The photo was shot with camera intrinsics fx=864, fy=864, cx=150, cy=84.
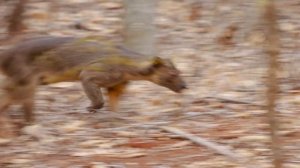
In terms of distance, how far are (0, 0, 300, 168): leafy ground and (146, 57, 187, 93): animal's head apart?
0.19 metres

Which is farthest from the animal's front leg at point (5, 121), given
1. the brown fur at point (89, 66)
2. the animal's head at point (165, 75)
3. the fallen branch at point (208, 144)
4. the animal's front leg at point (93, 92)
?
the animal's head at point (165, 75)

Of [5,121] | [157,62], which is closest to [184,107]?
[157,62]

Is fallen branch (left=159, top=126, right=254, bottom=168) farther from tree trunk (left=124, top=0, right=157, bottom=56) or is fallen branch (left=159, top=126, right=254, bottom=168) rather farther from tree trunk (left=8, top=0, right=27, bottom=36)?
tree trunk (left=8, top=0, right=27, bottom=36)

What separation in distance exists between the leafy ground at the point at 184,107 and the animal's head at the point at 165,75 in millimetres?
188

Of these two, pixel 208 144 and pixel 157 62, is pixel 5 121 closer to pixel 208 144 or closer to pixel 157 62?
pixel 157 62

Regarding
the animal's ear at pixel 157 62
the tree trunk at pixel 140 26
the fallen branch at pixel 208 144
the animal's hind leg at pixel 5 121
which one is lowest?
the fallen branch at pixel 208 144

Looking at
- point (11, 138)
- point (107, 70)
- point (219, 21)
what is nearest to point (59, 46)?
point (107, 70)

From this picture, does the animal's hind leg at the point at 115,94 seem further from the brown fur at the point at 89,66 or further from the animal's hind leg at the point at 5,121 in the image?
the animal's hind leg at the point at 5,121

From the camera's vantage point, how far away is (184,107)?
924 centimetres

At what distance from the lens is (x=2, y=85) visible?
29.1ft

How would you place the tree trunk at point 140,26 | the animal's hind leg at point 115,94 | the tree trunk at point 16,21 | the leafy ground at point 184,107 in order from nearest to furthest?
the leafy ground at point 184,107 < the animal's hind leg at point 115,94 < the tree trunk at point 140,26 < the tree trunk at point 16,21

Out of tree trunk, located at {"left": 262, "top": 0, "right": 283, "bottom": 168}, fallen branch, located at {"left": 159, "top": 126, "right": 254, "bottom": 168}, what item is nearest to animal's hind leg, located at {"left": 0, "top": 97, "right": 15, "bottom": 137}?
fallen branch, located at {"left": 159, "top": 126, "right": 254, "bottom": 168}

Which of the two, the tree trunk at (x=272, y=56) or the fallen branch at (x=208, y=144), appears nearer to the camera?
the tree trunk at (x=272, y=56)

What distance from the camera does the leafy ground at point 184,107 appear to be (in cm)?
759
